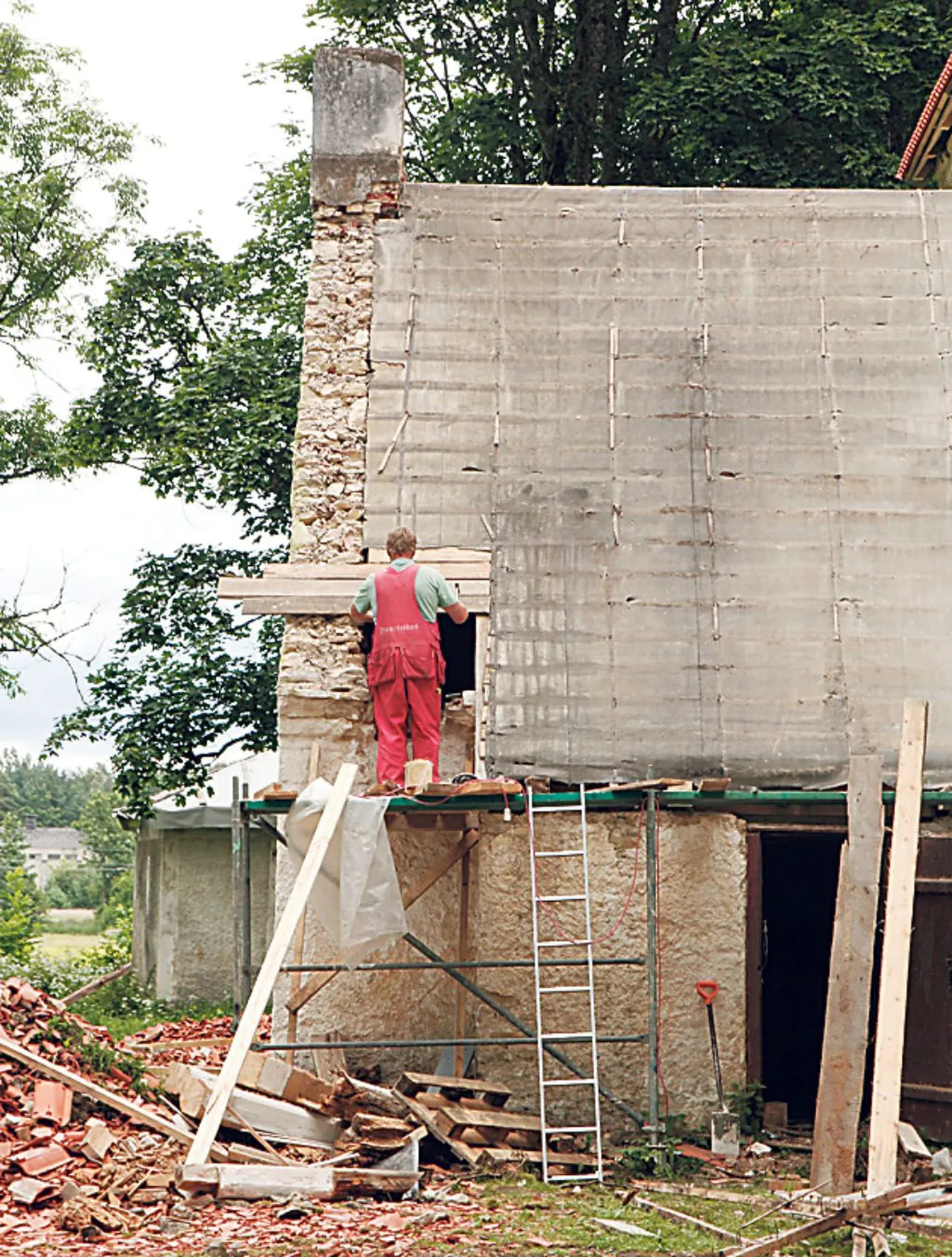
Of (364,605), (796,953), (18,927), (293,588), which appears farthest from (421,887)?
(18,927)

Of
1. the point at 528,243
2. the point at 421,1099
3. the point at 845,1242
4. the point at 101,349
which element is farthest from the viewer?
the point at 101,349

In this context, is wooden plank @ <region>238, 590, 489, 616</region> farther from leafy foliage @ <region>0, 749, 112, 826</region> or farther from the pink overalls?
leafy foliage @ <region>0, 749, 112, 826</region>

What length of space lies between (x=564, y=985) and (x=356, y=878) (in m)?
2.12

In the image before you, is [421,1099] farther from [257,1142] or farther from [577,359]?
[577,359]

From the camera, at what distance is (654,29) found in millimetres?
25656

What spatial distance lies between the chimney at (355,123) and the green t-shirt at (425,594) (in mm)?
4594

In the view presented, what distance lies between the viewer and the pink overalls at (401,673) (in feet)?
34.5

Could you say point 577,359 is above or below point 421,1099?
above

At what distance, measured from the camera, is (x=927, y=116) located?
1995 cm

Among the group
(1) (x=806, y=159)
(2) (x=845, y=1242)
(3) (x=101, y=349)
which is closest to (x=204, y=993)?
(3) (x=101, y=349)

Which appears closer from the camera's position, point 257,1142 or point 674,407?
point 257,1142

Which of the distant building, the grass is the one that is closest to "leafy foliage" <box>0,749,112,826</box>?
the distant building

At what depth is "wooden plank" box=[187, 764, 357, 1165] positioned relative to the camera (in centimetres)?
843

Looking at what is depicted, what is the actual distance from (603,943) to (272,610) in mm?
3250
